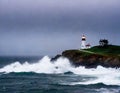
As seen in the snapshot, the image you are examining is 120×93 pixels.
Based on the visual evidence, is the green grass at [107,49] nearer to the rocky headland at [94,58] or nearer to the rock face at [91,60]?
the rocky headland at [94,58]

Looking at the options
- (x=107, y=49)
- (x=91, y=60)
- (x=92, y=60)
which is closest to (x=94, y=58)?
(x=92, y=60)

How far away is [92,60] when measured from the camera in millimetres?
96688

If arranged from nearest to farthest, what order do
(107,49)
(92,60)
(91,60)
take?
1. (92,60)
2. (91,60)
3. (107,49)

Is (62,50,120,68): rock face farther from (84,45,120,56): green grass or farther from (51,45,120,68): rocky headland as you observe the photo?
(84,45,120,56): green grass

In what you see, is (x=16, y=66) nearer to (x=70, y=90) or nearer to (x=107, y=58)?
(x=107, y=58)

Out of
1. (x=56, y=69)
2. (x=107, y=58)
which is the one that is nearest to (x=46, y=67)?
(x=56, y=69)

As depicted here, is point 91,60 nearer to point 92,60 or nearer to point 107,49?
point 92,60

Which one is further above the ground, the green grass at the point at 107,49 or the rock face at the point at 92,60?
the green grass at the point at 107,49

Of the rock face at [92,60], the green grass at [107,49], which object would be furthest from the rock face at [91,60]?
the green grass at [107,49]

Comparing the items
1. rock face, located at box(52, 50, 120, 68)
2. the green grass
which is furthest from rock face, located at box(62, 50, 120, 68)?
the green grass

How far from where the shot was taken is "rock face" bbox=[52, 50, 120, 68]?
91.5 m

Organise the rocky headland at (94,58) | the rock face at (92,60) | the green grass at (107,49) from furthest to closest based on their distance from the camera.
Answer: the green grass at (107,49) → the rocky headland at (94,58) → the rock face at (92,60)

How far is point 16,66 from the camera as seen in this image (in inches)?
4053

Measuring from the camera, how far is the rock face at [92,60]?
9147 centimetres
